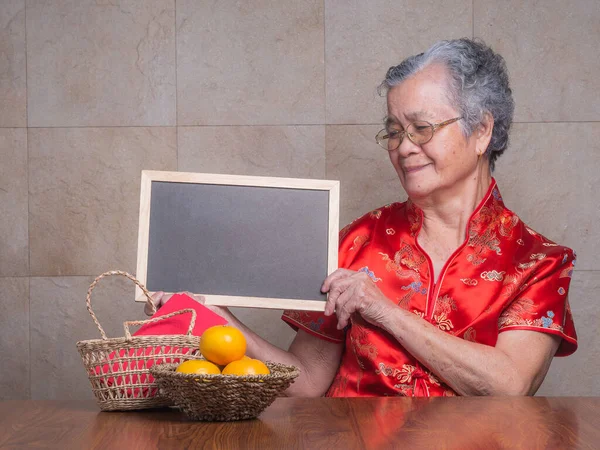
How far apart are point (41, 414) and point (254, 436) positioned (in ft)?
1.52

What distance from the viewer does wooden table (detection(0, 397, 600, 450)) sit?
1262mm

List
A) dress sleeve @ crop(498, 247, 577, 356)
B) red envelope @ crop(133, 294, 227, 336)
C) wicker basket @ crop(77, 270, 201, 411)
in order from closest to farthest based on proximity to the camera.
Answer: wicker basket @ crop(77, 270, 201, 411) → red envelope @ crop(133, 294, 227, 336) → dress sleeve @ crop(498, 247, 577, 356)

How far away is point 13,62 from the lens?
2969 millimetres

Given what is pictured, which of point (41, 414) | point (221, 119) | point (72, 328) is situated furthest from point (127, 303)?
point (41, 414)

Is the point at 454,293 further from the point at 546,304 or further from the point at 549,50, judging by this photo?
the point at 549,50

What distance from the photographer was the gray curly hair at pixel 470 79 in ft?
6.97

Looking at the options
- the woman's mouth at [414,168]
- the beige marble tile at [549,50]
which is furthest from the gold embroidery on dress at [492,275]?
the beige marble tile at [549,50]

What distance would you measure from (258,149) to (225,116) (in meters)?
0.17

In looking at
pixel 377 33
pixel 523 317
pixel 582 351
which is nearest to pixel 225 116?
pixel 377 33

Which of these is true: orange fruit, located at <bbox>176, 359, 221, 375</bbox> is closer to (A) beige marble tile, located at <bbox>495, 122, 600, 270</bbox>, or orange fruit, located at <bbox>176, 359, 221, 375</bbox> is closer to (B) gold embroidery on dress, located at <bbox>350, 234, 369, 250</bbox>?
(B) gold embroidery on dress, located at <bbox>350, 234, 369, 250</bbox>

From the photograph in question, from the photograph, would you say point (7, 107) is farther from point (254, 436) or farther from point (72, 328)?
point (254, 436)

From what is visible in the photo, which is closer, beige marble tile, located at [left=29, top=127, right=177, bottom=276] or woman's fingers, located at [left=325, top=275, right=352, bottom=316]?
woman's fingers, located at [left=325, top=275, right=352, bottom=316]

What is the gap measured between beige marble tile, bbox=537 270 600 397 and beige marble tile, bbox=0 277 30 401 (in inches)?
74.1

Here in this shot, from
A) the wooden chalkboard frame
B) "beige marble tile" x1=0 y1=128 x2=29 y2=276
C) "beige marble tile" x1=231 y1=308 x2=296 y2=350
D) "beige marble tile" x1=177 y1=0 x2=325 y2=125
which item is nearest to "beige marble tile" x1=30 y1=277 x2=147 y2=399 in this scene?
"beige marble tile" x1=0 y1=128 x2=29 y2=276
